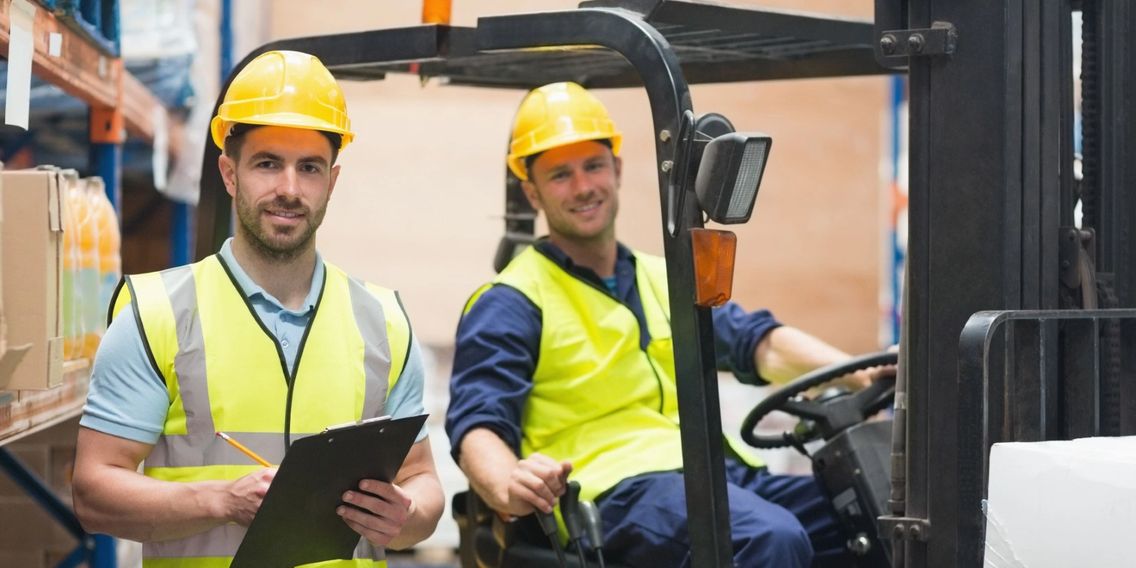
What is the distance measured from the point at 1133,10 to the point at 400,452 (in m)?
1.76

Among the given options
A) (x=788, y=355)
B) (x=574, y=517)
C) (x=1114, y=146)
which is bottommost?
(x=574, y=517)

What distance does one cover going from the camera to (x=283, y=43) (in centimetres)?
367

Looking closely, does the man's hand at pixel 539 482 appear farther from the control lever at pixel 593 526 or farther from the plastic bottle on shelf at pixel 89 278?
the plastic bottle on shelf at pixel 89 278

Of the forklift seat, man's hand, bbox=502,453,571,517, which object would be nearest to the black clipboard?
man's hand, bbox=502,453,571,517

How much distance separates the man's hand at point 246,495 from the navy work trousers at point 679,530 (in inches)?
40.8

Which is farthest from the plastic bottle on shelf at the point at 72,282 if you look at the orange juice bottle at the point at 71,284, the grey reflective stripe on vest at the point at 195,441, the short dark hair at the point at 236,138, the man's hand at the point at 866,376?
the man's hand at the point at 866,376

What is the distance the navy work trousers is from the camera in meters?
3.35

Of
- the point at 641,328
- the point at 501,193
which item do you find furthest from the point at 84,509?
the point at 501,193

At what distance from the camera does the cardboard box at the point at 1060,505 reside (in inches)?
83.0

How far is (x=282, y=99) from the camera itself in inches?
117

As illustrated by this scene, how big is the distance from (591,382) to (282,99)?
1251 millimetres

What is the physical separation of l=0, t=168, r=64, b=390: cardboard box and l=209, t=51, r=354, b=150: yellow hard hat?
0.40 m

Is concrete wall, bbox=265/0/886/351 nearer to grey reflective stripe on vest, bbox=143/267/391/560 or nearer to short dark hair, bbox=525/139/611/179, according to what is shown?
short dark hair, bbox=525/139/611/179

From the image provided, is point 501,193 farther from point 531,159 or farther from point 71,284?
point 71,284
